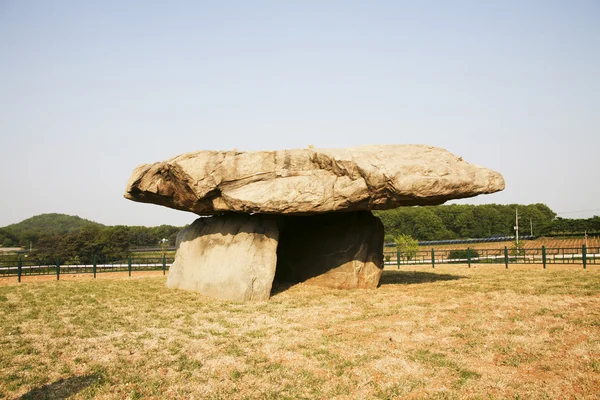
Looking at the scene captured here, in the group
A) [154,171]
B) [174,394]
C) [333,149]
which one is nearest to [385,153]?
[333,149]

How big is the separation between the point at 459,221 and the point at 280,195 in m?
82.1

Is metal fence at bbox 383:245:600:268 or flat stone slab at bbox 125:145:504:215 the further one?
metal fence at bbox 383:245:600:268

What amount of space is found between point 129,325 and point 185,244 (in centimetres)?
554

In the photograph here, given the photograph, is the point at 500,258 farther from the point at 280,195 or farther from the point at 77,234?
the point at 77,234

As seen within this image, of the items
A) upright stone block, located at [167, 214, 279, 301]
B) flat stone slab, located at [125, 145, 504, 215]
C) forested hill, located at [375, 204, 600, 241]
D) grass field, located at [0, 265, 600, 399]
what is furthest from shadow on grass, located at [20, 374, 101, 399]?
forested hill, located at [375, 204, 600, 241]

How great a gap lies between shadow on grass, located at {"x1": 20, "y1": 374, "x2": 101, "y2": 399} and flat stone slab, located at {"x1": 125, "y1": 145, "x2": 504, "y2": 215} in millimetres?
6767

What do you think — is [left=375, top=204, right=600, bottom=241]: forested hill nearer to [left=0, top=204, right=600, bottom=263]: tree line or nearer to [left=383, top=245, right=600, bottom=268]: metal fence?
[left=0, top=204, right=600, bottom=263]: tree line

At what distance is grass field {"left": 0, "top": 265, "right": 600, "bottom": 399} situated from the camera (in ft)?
19.3

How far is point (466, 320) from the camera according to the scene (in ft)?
31.3

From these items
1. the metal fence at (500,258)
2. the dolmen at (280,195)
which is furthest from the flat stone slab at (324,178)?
the metal fence at (500,258)

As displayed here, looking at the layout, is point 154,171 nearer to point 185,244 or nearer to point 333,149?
point 185,244

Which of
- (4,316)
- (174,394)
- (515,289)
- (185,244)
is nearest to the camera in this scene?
(174,394)

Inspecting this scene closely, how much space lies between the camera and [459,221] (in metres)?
88.4

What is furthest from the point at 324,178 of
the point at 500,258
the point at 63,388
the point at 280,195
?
the point at 500,258
